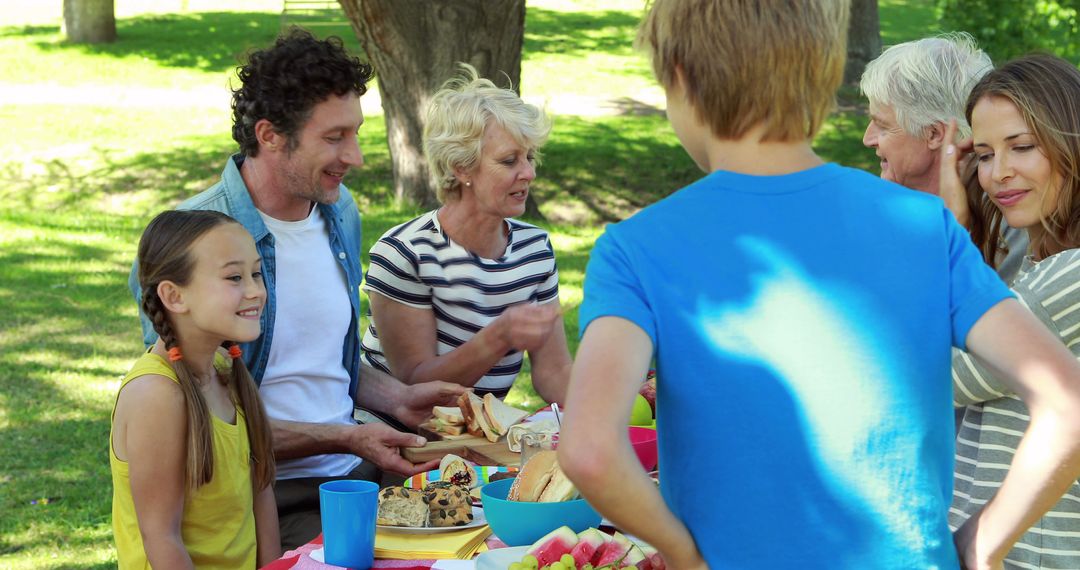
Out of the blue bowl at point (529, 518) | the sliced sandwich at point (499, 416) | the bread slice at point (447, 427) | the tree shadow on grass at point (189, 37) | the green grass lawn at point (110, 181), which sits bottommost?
the green grass lawn at point (110, 181)

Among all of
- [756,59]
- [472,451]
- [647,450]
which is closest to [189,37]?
[472,451]

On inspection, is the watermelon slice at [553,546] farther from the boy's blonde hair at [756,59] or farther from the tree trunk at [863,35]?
the tree trunk at [863,35]

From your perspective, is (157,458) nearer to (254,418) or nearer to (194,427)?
(194,427)

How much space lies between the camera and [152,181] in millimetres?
10227

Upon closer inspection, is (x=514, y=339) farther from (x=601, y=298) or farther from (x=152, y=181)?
(x=152, y=181)

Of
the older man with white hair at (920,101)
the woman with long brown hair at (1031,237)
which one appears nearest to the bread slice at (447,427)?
the woman with long brown hair at (1031,237)

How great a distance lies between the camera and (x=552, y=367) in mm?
3703

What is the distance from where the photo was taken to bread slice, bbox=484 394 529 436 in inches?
110

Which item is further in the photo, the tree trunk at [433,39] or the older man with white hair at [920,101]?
the tree trunk at [433,39]

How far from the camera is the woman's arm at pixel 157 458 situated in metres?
2.40

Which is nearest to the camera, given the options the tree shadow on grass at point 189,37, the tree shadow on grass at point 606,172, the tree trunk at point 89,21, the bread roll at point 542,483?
the bread roll at point 542,483

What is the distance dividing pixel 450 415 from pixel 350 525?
0.85m

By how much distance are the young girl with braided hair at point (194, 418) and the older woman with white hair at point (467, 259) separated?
862 millimetres

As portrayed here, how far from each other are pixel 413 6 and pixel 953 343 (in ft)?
24.8
